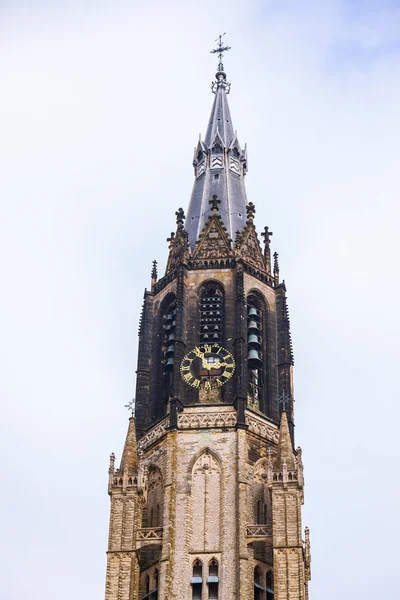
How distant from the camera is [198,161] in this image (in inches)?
3226

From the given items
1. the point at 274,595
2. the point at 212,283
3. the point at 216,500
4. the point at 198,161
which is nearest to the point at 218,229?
the point at 212,283

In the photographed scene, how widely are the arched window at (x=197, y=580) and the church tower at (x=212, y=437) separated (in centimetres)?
6

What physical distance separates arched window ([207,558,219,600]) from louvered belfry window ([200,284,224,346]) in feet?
40.1

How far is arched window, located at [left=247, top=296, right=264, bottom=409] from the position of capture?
66.9 m

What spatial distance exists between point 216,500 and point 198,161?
26.7 metres

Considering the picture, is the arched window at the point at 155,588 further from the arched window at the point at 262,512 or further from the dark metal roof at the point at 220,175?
the dark metal roof at the point at 220,175

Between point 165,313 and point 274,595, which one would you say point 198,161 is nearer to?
point 165,313

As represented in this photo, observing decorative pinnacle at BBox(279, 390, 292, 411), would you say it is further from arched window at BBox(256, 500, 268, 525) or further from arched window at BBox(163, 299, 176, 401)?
arched window at BBox(256, 500, 268, 525)

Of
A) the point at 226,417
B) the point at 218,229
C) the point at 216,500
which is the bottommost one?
the point at 216,500

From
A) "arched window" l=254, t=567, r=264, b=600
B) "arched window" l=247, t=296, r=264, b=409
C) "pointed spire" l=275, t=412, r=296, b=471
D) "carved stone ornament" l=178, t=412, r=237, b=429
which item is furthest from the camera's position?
"arched window" l=247, t=296, r=264, b=409

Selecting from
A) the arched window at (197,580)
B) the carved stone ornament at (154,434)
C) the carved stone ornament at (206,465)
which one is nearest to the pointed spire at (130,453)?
the carved stone ornament at (154,434)

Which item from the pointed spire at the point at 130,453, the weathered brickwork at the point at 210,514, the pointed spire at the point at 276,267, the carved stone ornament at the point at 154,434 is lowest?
the weathered brickwork at the point at 210,514

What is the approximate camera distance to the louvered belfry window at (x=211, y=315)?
223ft

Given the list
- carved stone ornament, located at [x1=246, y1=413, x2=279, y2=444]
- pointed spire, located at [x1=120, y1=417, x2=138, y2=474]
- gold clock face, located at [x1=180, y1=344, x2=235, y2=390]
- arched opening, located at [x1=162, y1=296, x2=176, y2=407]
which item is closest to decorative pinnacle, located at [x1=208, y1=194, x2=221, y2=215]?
arched opening, located at [x1=162, y1=296, x2=176, y2=407]
